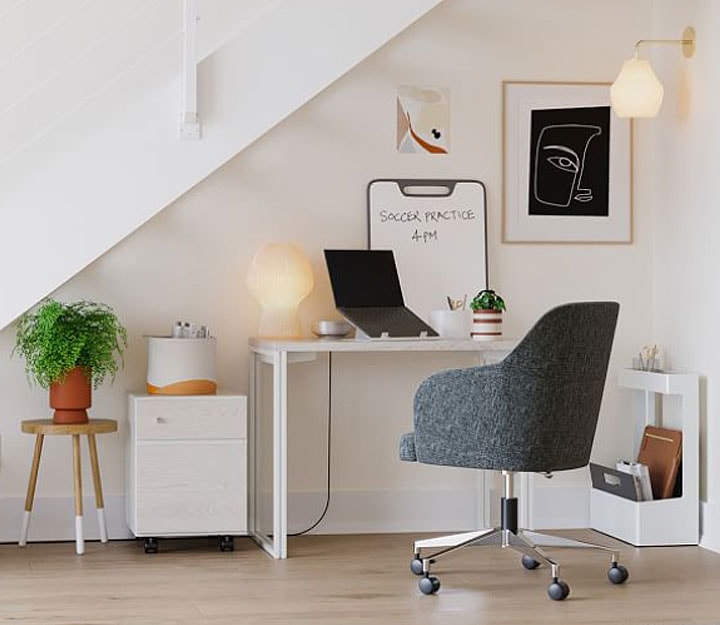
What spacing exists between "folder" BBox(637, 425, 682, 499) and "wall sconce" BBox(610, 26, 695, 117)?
1.17m

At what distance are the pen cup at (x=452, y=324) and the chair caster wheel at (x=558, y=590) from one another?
3.71 feet

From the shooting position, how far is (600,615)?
3.59 m

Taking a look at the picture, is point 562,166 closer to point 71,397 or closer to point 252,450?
point 252,450

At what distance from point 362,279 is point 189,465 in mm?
945

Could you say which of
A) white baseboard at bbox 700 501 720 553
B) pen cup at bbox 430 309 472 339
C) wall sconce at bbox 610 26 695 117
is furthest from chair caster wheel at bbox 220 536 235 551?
wall sconce at bbox 610 26 695 117

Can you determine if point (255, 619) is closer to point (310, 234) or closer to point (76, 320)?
point (76, 320)

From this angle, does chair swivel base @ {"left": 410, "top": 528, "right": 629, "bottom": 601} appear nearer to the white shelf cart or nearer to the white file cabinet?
the white shelf cart

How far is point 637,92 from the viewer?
4.82m

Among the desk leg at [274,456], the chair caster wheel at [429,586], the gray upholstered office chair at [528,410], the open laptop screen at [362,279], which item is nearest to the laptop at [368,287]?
the open laptop screen at [362,279]

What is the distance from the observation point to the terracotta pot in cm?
453

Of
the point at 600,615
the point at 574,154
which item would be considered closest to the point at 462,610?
the point at 600,615

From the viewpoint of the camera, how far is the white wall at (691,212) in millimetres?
4715

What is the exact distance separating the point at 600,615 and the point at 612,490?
1372 mm

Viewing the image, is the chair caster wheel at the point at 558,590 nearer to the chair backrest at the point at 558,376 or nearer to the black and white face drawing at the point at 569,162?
the chair backrest at the point at 558,376
